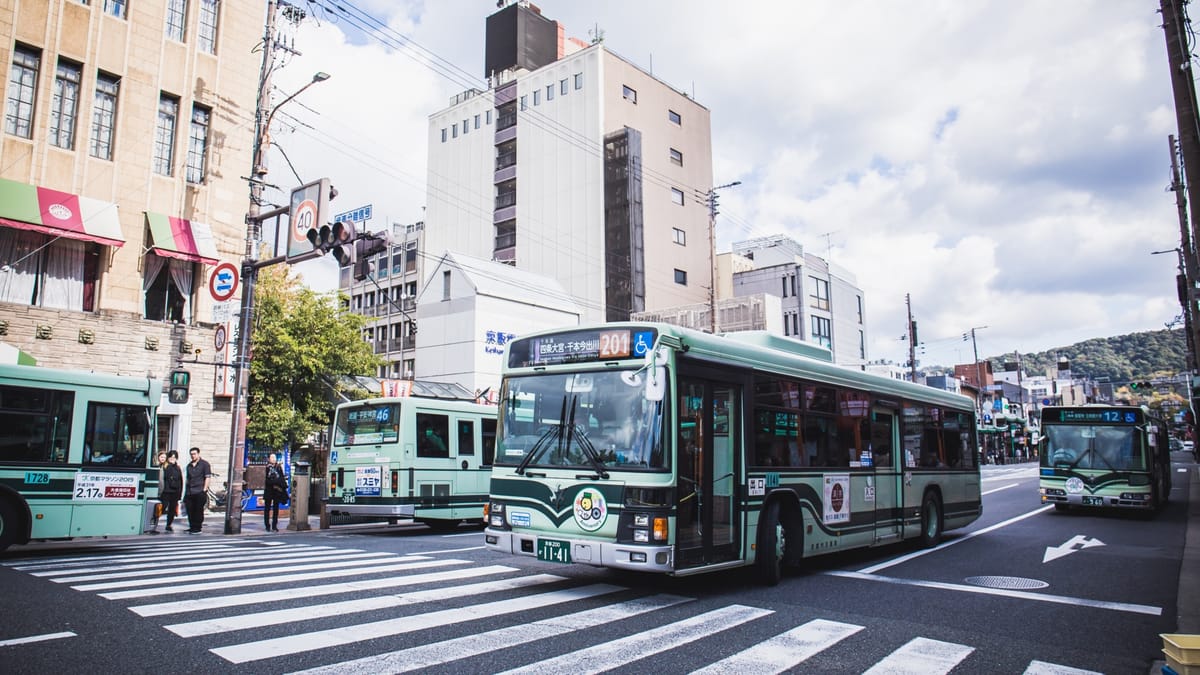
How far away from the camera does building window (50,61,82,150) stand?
1942 centimetres

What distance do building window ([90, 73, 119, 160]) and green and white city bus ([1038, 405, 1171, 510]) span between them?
88.3 feet

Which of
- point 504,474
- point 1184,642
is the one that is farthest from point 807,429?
point 1184,642

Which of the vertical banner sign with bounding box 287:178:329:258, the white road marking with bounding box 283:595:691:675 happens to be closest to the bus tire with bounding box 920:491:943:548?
→ the white road marking with bounding box 283:595:691:675

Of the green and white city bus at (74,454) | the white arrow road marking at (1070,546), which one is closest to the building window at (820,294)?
the white arrow road marking at (1070,546)

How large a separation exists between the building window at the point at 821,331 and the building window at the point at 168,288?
54.0m

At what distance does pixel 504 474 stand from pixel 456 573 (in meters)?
1.98

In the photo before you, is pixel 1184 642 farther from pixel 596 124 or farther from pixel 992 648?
pixel 596 124

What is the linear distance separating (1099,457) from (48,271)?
2785 centimetres

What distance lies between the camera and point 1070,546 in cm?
1352

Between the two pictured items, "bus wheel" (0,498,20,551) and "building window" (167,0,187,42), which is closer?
"bus wheel" (0,498,20,551)

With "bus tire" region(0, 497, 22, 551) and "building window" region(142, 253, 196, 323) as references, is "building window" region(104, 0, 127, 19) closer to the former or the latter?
"building window" region(142, 253, 196, 323)

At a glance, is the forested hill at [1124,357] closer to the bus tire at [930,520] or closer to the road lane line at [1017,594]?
the bus tire at [930,520]

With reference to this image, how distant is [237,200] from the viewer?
23.2 m

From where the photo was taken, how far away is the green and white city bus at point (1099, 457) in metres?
18.3
